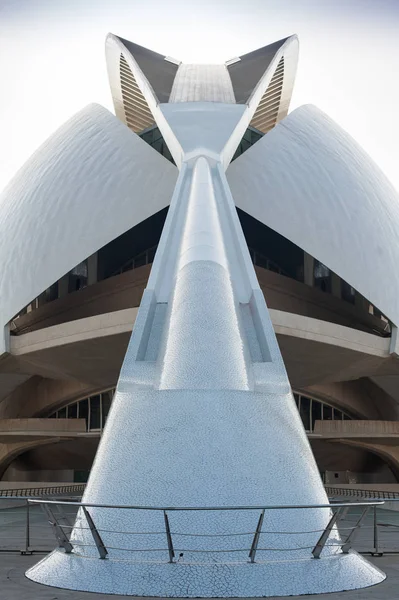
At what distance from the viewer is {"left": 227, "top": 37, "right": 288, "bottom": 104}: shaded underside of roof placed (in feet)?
72.7

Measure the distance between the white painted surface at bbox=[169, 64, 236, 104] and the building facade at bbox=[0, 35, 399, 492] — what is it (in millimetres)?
90

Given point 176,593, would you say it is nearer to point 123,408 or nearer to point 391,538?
point 123,408

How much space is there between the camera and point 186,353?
745 centimetres

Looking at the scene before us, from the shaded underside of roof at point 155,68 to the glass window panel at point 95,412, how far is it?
29.0 ft

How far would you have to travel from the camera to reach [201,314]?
810cm

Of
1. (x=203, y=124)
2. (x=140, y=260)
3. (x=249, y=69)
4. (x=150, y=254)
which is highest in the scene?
(x=249, y=69)

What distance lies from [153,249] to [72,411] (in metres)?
5.34

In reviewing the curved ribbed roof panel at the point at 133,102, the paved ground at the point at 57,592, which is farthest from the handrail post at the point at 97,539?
the curved ribbed roof panel at the point at 133,102

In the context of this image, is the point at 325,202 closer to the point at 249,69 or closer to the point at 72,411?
the point at 249,69

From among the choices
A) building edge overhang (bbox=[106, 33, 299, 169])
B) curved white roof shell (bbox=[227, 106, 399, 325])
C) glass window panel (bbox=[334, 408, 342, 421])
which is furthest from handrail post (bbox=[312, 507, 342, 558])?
glass window panel (bbox=[334, 408, 342, 421])

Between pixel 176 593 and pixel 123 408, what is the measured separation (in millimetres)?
2205

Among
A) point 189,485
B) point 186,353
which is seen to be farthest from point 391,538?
point 189,485

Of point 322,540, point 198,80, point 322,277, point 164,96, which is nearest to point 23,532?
point 322,540

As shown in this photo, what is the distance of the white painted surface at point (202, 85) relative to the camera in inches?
840
